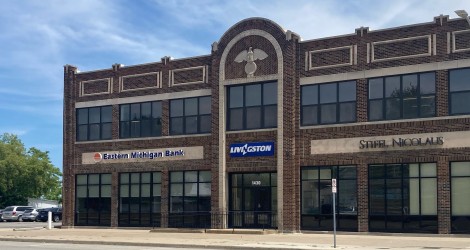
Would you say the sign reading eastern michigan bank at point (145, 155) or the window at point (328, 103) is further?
the sign reading eastern michigan bank at point (145, 155)

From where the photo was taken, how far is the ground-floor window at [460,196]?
97.1 feet

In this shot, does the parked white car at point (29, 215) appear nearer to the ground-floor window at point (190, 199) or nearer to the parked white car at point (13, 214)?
the parked white car at point (13, 214)

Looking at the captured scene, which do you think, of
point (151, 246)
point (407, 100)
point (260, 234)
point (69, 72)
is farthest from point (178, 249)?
point (69, 72)

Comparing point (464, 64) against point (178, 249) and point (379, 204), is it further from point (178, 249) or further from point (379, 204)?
point (178, 249)

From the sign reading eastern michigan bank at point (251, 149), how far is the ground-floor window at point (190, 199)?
220cm

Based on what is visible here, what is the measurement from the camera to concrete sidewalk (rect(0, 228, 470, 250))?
2580 centimetres

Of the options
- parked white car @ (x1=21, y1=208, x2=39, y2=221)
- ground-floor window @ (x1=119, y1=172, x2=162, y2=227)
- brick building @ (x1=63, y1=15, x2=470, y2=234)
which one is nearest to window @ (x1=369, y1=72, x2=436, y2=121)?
brick building @ (x1=63, y1=15, x2=470, y2=234)

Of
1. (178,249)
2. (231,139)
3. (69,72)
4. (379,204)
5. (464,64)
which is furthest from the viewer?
(69,72)

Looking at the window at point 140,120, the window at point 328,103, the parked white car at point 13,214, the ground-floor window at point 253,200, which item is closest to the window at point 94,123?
the window at point 140,120

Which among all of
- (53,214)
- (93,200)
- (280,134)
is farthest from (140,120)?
(53,214)

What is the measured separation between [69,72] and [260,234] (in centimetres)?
1700

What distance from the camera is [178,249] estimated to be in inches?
1051

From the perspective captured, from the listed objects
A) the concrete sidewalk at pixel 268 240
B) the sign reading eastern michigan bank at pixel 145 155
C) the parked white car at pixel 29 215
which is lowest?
the parked white car at pixel 29 215

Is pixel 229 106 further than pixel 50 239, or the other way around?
pixel 229 106
